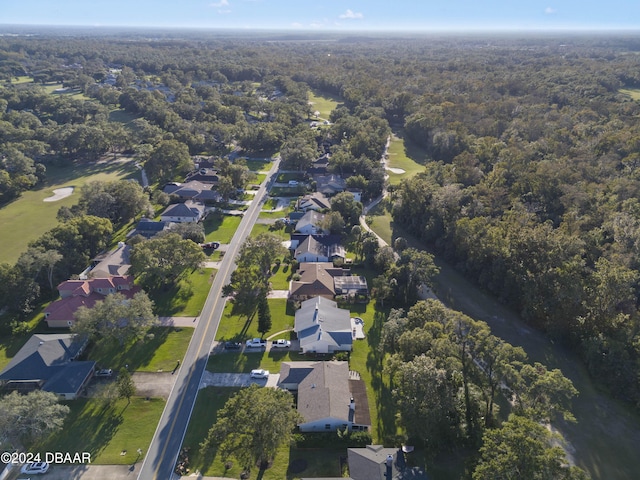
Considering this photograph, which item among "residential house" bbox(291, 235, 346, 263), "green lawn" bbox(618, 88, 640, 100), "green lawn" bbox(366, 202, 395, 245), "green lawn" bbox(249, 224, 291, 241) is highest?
"green lawn" bbox(618, 88, 640, 100)

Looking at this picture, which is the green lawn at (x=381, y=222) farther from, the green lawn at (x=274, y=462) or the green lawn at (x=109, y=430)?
the green lawn at (x=109, y=430)

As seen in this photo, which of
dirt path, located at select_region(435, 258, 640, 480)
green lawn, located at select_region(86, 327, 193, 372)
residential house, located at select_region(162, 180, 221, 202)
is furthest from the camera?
residential house, located at select_region(162, 180, 221, 202)

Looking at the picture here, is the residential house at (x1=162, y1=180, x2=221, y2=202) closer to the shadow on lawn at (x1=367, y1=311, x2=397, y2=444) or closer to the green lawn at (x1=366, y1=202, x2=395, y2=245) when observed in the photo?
the green lawn at (x1=366, y1=202, x2=395, y2=245)

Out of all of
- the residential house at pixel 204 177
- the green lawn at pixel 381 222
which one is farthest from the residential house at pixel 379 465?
the residential house at pixel 204 177

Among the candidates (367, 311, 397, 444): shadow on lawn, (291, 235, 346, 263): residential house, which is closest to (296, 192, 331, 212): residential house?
(291, 235, 346, 263): residential house

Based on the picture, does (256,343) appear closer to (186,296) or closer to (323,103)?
(186,296)

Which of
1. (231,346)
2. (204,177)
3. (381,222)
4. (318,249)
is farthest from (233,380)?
(204,177)
